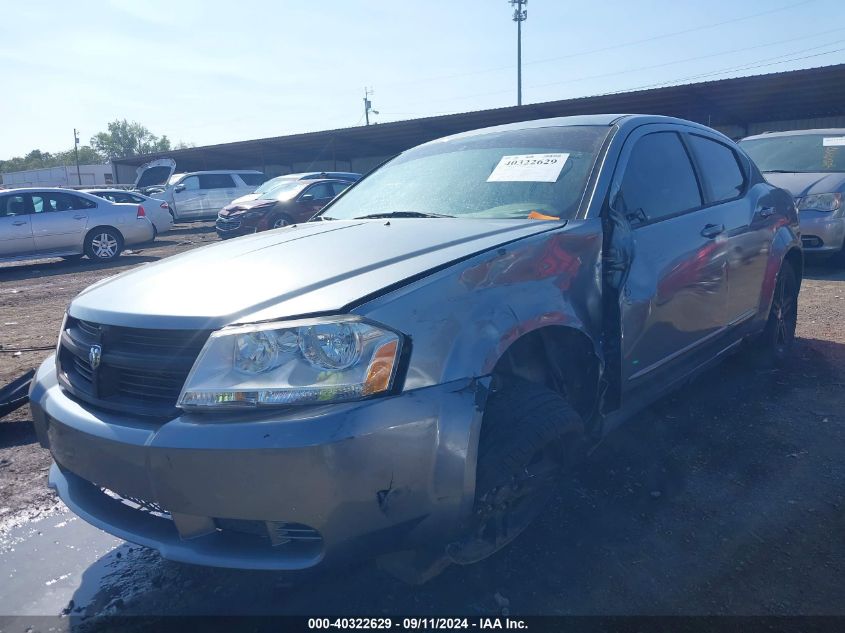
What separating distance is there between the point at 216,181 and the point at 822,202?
1839 centimetres

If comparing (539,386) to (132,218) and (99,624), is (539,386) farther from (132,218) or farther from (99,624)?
(132,218)

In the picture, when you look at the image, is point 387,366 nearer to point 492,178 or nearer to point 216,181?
point 492,178

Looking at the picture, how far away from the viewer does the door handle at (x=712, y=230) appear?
3.42 metres

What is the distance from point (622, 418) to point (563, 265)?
0.81m

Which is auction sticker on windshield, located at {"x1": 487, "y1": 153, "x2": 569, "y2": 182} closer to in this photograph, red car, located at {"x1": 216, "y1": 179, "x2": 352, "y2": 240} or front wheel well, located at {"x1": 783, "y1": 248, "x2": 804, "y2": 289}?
front wheel well, located at {"x1": 783, "y1": 248, "x2": 804, "y2": 289}

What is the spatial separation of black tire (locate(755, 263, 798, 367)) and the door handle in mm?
1164

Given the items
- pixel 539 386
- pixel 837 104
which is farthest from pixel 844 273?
pixel 837 104

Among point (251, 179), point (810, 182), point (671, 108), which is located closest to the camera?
point (810, 182)

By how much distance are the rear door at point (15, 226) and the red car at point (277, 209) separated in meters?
3.92

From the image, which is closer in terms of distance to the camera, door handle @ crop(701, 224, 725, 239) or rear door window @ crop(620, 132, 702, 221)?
rear door window @ crop(620, 132, 702, 221)

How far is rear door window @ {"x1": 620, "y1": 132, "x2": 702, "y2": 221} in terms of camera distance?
3.10 metres

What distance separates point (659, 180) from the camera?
131 inches

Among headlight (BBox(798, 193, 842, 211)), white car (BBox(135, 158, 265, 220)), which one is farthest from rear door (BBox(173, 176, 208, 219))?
headlight (BBox(798, 193, 842, 211))

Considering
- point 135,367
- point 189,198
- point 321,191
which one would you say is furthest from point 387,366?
point 189,198
